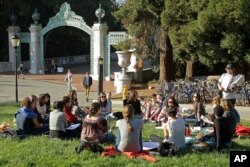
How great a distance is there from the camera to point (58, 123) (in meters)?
11.5

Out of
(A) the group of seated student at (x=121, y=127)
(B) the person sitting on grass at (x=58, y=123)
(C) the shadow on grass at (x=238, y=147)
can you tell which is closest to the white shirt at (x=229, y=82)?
(A) the group of seated student at (x=121, y=127)

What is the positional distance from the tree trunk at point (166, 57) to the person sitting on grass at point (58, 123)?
56.5 feet

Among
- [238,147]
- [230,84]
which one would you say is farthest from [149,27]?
[238,147]

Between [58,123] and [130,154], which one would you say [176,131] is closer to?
[130,154]

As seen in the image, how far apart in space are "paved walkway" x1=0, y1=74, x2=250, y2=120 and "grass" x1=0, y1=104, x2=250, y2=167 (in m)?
11.1

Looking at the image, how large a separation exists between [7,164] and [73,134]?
2.92 m

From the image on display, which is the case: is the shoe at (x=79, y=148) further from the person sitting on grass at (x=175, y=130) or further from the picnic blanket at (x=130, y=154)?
the person sitting on grass at (x=175, y=130)

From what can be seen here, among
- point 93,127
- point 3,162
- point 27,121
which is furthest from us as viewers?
point 27,121

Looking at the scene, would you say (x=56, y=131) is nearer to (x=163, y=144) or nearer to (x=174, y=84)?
(x=163, y=144)

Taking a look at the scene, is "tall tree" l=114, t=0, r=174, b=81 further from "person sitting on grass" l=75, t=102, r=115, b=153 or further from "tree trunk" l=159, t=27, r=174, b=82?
"person sitting on grass" l=75, t=102, r=115, b=153

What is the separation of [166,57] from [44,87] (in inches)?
341

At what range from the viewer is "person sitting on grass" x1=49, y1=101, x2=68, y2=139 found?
37.8 ft

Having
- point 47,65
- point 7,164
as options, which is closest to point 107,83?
point 47,65

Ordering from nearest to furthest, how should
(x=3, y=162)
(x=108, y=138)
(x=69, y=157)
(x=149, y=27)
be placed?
(x=3, y=162) → (x=69, y=157) → (x=108, y=138) → (x=149, y=27)
